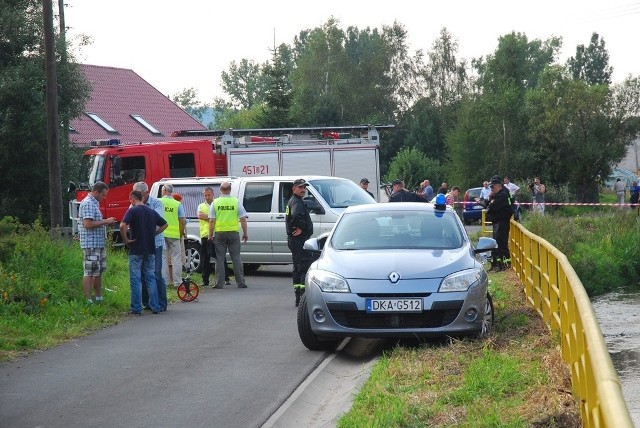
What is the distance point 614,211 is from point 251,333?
747 inches

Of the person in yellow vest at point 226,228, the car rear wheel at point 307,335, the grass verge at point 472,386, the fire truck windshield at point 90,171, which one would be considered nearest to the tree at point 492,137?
the fire truck windshield at point 90,171

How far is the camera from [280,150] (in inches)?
1104

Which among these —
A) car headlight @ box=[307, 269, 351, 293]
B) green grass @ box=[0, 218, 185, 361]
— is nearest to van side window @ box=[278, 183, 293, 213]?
green grass @ box=[0, 218, 185, 361]

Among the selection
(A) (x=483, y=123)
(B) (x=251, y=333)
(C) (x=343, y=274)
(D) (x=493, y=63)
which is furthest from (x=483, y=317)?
(D) (x=493, y=63)

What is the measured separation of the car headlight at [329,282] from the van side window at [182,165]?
55.4ft

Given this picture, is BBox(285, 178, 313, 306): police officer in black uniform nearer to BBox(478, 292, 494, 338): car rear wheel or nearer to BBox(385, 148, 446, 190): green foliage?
BBox(478, 292, 494, 338): car rear wheel

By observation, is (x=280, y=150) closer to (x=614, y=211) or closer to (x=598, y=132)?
(x=614, y=211)

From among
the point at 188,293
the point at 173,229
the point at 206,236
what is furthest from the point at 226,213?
the point at 188,293

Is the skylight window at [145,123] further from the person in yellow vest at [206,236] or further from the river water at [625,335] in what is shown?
the person in yellow vest at [206,236]

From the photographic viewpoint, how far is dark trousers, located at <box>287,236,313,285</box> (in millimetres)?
15922

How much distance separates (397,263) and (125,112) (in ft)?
166

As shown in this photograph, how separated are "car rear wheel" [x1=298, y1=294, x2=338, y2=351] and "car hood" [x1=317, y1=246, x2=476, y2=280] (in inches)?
19.4

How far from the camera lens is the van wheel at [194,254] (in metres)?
21.4

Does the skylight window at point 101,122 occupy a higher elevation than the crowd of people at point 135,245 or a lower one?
higher
